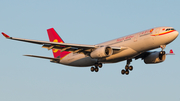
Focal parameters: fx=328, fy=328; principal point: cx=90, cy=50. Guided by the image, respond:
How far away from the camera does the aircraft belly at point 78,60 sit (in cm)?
4619

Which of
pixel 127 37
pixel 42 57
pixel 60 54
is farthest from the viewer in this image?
pixel 60 54

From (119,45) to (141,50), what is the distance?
3035 millimetres

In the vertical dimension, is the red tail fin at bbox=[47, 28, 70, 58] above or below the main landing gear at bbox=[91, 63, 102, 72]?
above

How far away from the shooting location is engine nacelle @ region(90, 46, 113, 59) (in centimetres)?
4083

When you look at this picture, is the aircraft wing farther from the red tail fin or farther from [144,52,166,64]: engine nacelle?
the red tail fin

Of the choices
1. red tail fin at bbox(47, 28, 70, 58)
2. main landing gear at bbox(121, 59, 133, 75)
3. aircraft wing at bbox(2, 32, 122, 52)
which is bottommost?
main landing gear at bbox(121, 59, 133, 75)

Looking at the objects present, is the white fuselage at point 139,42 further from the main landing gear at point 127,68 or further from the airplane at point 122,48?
the main landing gear at point 127,68

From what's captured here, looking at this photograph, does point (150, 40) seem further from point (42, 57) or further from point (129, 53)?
point (42, 57)

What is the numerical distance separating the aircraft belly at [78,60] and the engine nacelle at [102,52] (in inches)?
171

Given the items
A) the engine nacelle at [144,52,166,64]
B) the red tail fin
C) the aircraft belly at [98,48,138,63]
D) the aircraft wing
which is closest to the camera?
the aircraft wing

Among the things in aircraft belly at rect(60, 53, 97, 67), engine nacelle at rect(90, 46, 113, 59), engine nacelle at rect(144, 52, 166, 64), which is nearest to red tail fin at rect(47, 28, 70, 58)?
aircraft belly at rect(60, 53, 97, 67)

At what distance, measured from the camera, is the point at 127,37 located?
41969 mm

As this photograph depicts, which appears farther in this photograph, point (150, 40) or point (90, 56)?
point (90, 56)

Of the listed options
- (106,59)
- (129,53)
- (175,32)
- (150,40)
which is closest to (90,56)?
(106,59)
